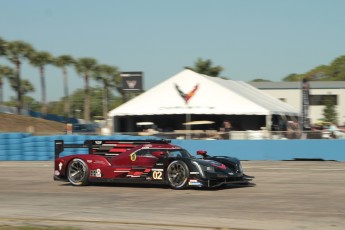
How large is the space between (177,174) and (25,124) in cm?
5436

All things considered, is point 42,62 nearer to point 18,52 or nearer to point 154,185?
point 18,52

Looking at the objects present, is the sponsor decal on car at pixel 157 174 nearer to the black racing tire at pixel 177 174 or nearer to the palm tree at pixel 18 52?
the black racing tire at pixel 177 174

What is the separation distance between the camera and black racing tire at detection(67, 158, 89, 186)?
13138 mm

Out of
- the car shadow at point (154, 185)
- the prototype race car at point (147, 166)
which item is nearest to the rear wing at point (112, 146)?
the prototype race car at point (147, 166)

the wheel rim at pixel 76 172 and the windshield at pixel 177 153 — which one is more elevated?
the windshield at pixel 177 153

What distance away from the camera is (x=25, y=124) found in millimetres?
63781

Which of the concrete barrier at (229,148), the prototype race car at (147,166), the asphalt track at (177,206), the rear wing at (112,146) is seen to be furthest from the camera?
the concrete barrier at (229,148)

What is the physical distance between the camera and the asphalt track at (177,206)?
7.71 metres

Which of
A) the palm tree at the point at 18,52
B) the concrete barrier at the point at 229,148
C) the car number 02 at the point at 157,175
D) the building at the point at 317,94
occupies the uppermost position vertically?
the palm tree at the point at 18,52

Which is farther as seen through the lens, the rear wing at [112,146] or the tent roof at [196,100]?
the tent roof at [196,100]

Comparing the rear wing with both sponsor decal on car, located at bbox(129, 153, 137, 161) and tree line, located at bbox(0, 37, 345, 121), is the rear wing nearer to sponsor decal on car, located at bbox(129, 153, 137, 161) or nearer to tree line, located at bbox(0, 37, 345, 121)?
sponsor decal on car, located at bbox(129, 153, 137, 161)

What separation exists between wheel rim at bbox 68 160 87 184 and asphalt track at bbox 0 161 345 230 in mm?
271

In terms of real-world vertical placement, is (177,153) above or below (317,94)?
below

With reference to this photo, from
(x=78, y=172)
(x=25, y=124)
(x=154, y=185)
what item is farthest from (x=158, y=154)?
(x=25, y=124)
